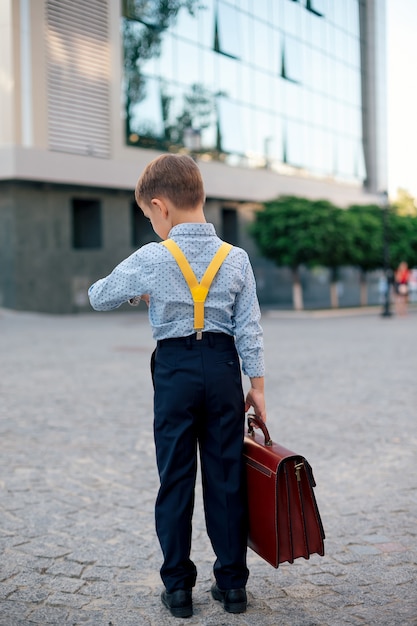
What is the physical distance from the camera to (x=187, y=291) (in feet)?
9.52

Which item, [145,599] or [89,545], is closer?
[145,599]

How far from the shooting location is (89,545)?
388cm

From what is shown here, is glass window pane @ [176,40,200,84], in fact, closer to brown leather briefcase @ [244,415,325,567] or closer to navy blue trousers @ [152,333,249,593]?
navy blue trousers @ [152,333,249,593]

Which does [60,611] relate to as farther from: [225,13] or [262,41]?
[262,41]

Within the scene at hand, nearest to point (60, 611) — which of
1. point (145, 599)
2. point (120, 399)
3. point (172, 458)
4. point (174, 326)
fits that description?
point (145, 599)

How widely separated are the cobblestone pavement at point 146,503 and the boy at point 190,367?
251 millimetres

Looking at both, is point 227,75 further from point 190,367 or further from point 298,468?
point 298,468

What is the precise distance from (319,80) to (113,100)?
15.9 meters

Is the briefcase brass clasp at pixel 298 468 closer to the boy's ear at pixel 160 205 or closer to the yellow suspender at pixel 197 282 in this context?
the yellow suspender at pixel 197 282

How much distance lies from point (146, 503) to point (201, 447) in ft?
5.66

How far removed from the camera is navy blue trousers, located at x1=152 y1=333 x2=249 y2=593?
2889 mm

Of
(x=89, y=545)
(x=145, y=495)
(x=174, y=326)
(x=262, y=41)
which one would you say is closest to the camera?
(x=174, y=326)

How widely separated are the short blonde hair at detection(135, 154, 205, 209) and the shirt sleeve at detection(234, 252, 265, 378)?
0.35 metres

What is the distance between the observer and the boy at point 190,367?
289 centimetres
